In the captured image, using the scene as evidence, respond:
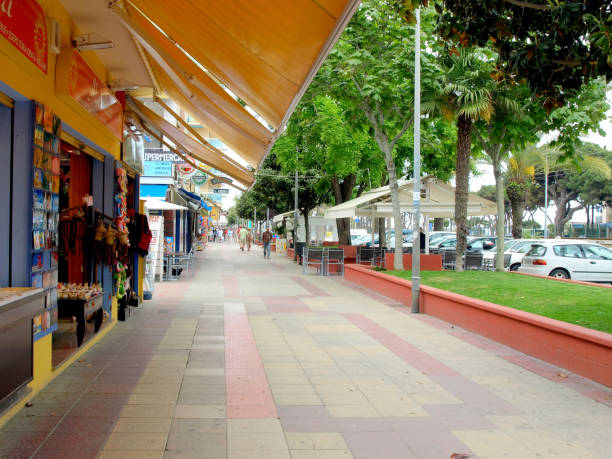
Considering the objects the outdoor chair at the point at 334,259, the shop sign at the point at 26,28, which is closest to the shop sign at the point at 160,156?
the outdoor chair at the point at 334,259

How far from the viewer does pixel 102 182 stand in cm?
790

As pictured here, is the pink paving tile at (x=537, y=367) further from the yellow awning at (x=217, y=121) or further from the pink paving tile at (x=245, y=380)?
the yellow awning at (x=217, y=121)

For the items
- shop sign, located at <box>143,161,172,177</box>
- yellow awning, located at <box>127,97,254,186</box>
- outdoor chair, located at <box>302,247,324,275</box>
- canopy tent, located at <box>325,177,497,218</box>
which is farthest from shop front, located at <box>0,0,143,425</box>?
outdoor chair, located at <box>302,247,324,275</box>

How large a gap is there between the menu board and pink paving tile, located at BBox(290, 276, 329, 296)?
876cm

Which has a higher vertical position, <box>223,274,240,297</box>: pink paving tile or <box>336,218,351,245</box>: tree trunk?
<box>336,218,351,245</box>: tree trunk

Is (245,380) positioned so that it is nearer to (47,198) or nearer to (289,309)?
(47,198)

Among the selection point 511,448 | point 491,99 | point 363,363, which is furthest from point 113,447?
point 491,99

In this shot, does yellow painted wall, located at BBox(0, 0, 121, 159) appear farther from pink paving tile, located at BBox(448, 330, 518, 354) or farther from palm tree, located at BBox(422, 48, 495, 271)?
palm tree, located at BBox(422, 48, 495, 271)

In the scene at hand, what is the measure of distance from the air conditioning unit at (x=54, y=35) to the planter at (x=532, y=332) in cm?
645

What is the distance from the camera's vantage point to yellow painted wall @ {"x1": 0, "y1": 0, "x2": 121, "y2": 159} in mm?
4313

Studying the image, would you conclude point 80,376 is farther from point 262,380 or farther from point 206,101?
point 206,101

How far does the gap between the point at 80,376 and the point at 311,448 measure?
9.95 feet

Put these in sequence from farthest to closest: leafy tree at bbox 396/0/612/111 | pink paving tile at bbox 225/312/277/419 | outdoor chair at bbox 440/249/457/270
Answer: outdoor chair at bbox 440/249/457/270 < leafy tree at bbox 396/0/612/111 < pink paving tile at bbox 225/312/277/419

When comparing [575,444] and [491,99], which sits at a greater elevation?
[491,99]
